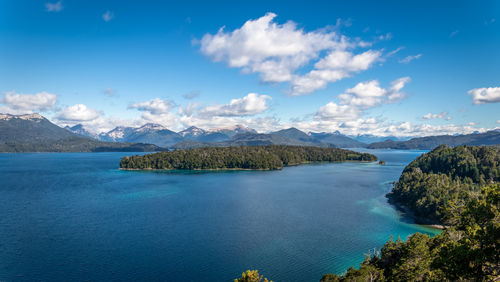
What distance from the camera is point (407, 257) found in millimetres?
32000

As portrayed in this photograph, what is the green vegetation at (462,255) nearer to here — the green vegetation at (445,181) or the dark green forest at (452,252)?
the dark green forest at (452,252)

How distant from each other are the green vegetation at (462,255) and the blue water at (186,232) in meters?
12.6

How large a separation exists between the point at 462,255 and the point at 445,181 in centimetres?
8754

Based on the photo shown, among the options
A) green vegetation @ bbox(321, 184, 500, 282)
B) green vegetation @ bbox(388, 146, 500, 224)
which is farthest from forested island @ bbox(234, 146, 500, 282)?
green vegetation @ bbox(388, 146, 500, 224)

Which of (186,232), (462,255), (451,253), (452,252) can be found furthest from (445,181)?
(462,255)

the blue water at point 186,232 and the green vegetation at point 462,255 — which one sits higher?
the green vegetation at point 462,255

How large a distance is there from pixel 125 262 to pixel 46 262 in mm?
12467

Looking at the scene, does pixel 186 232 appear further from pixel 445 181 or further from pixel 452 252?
pixel 445 181

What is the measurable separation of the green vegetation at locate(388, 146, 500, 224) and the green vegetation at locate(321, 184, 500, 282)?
30724mm

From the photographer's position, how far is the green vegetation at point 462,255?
19453 mm

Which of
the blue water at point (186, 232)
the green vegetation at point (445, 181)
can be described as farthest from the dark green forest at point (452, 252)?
the green vegetation at point (445, 181)

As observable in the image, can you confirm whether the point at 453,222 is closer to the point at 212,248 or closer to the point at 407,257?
the point at 407,257

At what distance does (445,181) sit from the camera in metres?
92.6

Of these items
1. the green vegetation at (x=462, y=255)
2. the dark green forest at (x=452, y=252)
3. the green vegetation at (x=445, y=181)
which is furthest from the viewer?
the green vegetation at (x=445, y=181)
